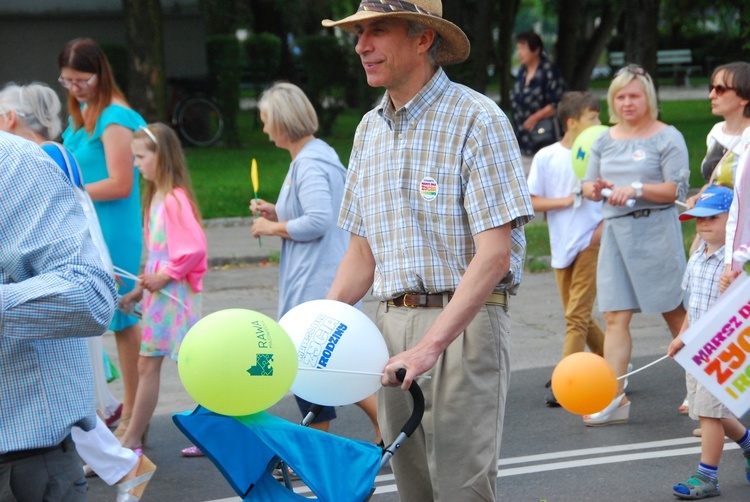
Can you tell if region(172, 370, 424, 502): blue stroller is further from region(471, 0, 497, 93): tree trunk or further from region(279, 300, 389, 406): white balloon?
region(471, 0, 497, 93): tree trunk

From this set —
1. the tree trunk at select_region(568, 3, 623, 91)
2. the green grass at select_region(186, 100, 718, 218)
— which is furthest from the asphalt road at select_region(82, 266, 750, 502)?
the tree trunk at select_region(568, 3, 623, 91)

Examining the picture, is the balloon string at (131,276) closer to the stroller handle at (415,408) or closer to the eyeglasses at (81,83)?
the eyeglasses at (81,83)

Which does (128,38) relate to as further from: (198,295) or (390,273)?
(390,273)

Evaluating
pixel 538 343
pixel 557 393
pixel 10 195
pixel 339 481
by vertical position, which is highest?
pixel 10 195

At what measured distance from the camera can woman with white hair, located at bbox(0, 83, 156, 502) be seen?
467 centimetres

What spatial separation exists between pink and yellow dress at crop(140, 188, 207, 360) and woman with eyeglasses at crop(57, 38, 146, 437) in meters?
0.29

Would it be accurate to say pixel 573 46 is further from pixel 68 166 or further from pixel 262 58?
pixel 68 166

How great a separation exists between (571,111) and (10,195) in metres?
5.22

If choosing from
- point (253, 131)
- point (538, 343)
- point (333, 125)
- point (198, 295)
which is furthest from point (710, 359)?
point (253, 131)

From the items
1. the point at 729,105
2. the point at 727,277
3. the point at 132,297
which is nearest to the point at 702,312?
the point at 727,277

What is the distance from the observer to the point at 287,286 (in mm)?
5965

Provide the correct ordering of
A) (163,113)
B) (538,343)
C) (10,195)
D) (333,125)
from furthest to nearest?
(333,125), (163,113), (538,343), (10,195)

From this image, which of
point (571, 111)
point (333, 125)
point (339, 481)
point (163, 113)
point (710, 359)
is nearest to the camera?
point (339, 481)

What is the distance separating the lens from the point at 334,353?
3338mm
